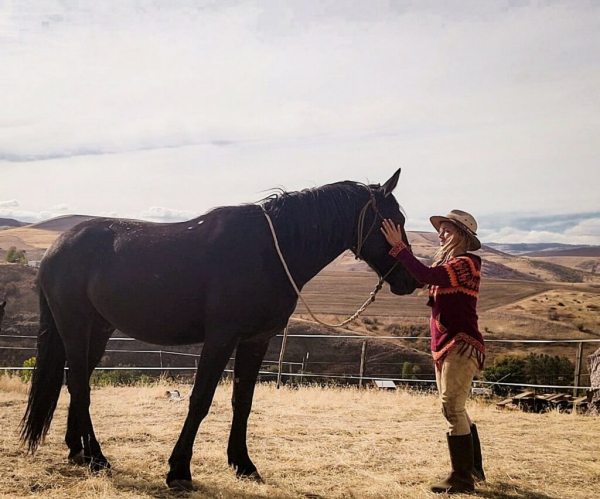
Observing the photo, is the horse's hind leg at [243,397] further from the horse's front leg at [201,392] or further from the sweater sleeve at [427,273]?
the sweater sleeve at [427,273]

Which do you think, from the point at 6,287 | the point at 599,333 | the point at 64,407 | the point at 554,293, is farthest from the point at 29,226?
the point at 64,407

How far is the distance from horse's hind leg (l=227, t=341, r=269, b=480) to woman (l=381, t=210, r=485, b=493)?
1.39 metres

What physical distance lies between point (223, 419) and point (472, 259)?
411cm

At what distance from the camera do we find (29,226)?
138750 mm

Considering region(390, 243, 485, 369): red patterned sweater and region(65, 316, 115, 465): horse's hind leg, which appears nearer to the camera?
region(390, 243, 485, 369): red patterned sweater

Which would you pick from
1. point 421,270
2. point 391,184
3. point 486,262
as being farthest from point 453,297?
point 486,262

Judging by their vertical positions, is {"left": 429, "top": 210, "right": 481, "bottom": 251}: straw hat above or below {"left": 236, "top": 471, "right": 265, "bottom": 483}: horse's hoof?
above

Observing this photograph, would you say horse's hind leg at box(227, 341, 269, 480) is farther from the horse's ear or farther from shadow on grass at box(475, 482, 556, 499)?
shadow on grass at box(475, 482, 556, 499)

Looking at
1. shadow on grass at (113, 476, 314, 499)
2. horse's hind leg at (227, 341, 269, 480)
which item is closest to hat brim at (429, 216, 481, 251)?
horse's hind leg at (227, 341, 269, 480)

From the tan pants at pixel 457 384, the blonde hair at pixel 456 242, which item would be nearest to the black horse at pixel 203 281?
the blonde hair at pixel 456 242

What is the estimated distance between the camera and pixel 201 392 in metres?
4.29

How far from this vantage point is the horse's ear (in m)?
4.68

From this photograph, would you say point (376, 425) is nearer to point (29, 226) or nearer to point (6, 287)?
point (6, 287)

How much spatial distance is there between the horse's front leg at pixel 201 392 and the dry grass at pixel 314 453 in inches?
5.5
